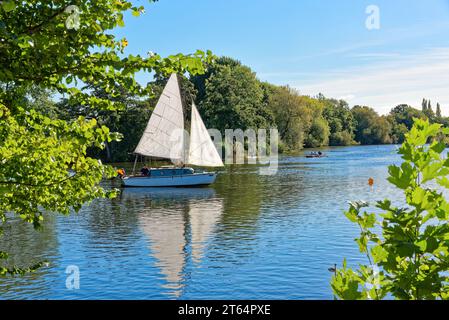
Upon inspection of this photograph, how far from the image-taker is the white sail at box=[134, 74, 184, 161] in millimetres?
58031

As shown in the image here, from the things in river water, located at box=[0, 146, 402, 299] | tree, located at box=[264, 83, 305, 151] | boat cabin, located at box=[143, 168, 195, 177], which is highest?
tree, located at box=[264, 83, 305, 151]

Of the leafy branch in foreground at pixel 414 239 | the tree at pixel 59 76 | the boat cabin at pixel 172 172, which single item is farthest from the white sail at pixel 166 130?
the leafy branch in foreground at pixel 414 239

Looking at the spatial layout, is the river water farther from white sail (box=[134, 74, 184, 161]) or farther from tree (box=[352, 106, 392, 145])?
tree (box=[352, 106, 392, 145])

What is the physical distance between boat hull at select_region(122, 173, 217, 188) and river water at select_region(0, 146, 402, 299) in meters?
6.41

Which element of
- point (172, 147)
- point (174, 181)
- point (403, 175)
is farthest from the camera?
point (172, 147)

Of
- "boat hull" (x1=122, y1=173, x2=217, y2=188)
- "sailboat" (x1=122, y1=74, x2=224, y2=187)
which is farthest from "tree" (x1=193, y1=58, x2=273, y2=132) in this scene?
"boat hull" (x1=122, y1=173, x2=217, y2=188)

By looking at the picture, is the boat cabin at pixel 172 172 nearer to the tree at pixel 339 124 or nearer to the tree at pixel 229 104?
the tree at pixel 229 104

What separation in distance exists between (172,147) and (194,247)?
32.1 m

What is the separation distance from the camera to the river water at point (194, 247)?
2056 cm

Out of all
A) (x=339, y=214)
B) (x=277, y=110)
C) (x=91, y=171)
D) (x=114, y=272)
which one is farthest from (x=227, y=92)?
(x=91, y=171)

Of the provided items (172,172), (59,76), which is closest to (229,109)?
(172,172)

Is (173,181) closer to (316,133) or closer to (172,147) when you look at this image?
(172,147)

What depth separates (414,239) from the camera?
13.6ft
